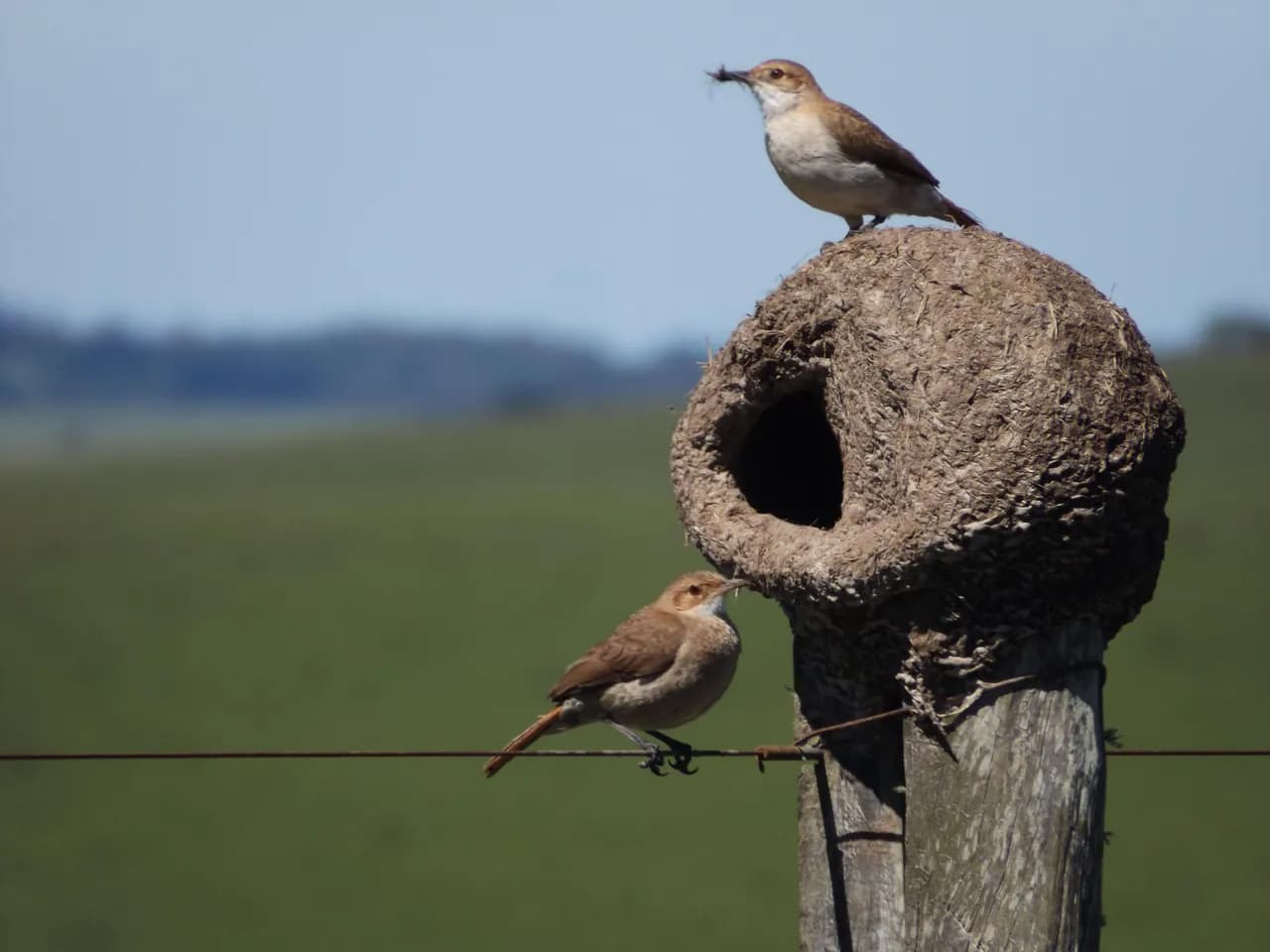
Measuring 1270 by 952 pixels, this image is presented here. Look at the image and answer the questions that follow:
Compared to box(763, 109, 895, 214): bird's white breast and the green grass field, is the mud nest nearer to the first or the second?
box(763, 109, 895, 214): bird's white breast

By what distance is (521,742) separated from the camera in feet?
21.2

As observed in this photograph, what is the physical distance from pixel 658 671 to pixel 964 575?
145 cm

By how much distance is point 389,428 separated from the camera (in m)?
117

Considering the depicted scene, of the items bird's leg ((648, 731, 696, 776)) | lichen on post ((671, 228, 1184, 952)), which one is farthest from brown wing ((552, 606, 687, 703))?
lichen on post ((671, 228, 1184, 952))

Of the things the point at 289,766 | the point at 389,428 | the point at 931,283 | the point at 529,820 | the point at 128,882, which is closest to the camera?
the point at 931,283

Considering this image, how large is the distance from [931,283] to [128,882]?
1440 inches

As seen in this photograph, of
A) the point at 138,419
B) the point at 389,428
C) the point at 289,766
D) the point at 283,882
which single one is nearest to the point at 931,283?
the point at 283,882

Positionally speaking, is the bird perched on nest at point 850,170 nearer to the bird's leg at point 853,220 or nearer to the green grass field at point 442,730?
the bird's leg at point 853,220

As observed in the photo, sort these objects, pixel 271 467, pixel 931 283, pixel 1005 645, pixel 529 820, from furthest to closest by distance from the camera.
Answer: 1. pixel 271 467
2. pixel 529 820
3. pixel 931 283
4. pixel 1005 645

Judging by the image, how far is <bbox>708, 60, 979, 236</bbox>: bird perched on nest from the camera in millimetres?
7664

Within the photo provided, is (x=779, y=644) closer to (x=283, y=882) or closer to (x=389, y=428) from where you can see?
(x=283, y=882)

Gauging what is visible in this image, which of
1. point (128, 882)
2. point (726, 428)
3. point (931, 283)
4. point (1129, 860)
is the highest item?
point (931, 283)

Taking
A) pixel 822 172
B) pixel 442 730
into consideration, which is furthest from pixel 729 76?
pixel 442 730

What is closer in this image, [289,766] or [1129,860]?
[1129,860]
